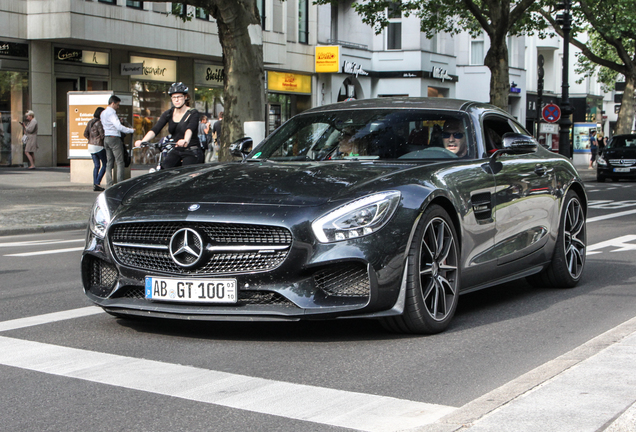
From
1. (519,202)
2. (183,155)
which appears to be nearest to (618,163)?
(183,155)

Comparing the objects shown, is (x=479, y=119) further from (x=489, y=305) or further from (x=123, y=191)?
(x=123, y=191)

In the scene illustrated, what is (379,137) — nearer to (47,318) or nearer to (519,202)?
(519,202)

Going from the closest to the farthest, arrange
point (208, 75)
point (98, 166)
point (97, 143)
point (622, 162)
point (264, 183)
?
point (264, 183) < point (97, 143) < point (98, 166) < point (622, 162) < point (208, 75)

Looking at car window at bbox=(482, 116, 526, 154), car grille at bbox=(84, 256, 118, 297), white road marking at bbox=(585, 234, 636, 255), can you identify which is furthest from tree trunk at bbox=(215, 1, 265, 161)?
car grille at bbox=(84, 256, 118, 297)

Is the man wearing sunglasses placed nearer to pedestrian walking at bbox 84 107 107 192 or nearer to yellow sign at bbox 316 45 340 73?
pedestrian walking at bbox 84 107 107 192

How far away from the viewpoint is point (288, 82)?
4231 centimetres

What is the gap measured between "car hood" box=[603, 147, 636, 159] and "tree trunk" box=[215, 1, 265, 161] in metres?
17.8

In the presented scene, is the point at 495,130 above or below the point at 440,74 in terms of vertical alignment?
below

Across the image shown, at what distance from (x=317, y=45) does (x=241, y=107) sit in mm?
25255

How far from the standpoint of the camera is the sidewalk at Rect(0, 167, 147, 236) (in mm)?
14280

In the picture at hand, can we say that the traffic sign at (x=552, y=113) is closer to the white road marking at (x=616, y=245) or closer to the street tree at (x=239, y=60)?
the street tree at (x=239, y=60)

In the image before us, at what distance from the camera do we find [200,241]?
17.7 feet

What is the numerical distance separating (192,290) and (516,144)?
2.82m

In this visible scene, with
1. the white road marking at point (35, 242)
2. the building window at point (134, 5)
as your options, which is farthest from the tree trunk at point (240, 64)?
the building window at point (134, 5)
